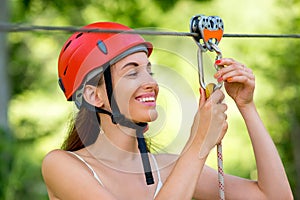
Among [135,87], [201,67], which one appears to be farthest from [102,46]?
[201,67]

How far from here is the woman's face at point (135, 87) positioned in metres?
2.54

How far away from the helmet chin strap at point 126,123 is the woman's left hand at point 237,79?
12.8 inches

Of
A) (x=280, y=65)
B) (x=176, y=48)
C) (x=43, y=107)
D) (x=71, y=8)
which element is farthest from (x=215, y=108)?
(x=43, y=107)

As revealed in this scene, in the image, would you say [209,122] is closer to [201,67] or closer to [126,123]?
[201,67]

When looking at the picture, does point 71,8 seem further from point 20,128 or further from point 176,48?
point 176,48

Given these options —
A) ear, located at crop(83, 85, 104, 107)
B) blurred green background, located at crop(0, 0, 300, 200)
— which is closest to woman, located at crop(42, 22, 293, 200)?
ear, located at crop(83, 85, 104, 107)

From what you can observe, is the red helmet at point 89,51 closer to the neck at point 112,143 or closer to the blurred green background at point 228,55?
the neck at point 112,143

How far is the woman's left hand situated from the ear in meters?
0.44

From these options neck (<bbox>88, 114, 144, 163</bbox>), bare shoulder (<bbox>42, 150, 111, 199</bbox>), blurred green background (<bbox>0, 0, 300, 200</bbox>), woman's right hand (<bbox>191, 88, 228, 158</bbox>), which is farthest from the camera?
blurred green background (<bbox>0, 0, 300, 200</bbox>)

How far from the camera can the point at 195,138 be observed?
239 centimetres

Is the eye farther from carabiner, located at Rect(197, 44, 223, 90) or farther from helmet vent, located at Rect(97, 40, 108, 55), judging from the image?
carabiner, located at Rect(197, 44, 223, 90)

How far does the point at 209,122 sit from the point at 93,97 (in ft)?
1.68

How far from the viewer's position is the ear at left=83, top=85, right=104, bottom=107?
8.81ft

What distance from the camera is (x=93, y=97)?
106 inches
